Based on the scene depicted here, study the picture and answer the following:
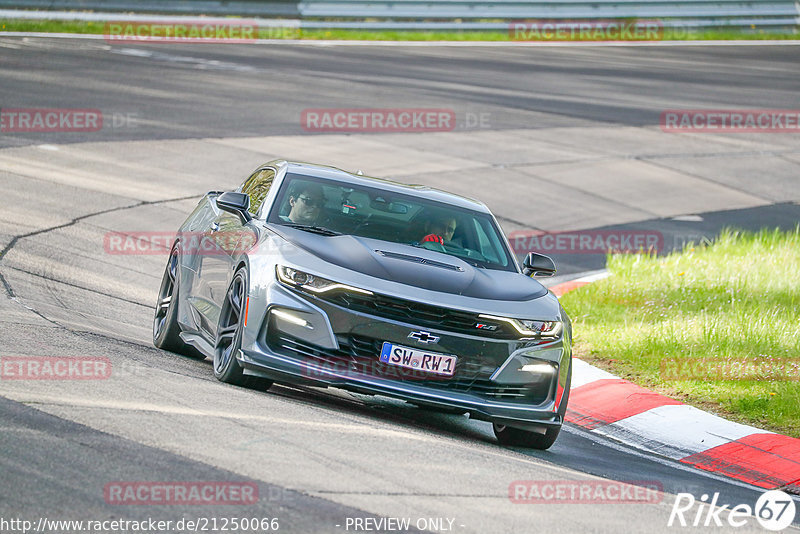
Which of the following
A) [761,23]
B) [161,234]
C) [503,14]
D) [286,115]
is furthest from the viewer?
[761,23]

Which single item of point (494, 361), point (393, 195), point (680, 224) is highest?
point (393, 195)

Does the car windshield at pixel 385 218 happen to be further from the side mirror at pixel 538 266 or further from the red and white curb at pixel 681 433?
the red and white curb at pixel 681 433

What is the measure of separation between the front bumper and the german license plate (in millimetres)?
34

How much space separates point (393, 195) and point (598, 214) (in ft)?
33.2

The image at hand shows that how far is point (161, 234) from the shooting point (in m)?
15.3

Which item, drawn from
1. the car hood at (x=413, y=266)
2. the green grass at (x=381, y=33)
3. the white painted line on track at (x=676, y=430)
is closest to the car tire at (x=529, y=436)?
the car hood at (x=413, y=266)

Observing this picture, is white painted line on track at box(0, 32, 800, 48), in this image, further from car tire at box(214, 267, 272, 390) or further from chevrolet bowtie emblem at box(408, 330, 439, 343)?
chevrolet bowtie emblem at box(408, 330, 439, 343)

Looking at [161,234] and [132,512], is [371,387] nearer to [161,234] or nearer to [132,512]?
[132,512]

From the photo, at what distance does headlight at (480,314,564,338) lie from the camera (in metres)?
7.77

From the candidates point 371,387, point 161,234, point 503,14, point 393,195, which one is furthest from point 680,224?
point 503,14

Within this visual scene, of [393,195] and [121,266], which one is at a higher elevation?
[393,195]

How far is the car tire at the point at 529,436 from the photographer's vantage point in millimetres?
8188

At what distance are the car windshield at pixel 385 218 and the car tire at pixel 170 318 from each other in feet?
4.33

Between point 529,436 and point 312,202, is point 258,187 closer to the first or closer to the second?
point 312,202
